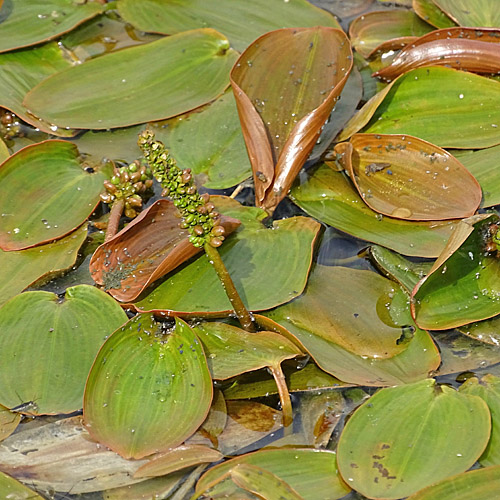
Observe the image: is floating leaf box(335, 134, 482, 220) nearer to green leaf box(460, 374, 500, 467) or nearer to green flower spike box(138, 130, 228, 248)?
green leaf box(460, 374, 500, 467)

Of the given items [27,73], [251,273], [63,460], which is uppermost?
[27,73]

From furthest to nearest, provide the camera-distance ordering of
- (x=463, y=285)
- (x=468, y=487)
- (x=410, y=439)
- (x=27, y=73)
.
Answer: (x=27, y=73), (x=463, y=285), (x=410, y=439), (x=468, y=487)

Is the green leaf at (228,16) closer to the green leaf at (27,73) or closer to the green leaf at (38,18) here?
the green leaf at (38,18)

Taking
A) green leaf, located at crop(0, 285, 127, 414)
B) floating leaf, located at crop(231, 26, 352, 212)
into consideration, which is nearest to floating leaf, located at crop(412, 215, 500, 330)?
floating leaf, located at crop(231, 26, 352, 212)

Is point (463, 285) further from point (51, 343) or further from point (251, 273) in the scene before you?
point (51, 343)

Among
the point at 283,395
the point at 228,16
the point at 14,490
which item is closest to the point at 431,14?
the point at 228,16
